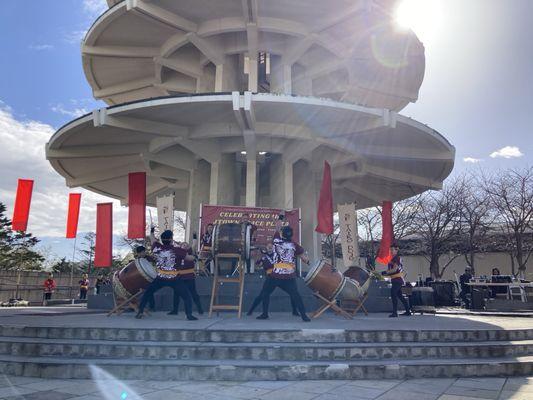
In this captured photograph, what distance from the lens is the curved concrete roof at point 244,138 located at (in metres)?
13.6

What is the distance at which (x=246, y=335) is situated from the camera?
6480mm

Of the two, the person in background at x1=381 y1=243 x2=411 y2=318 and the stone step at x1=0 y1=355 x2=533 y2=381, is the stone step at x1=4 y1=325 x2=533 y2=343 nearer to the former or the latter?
the stone step at x1=0 y1=355 x2=533 y2=381

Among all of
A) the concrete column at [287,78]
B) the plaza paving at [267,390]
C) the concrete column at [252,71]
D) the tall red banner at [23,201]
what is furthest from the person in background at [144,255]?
the tall red banner at [23,201]

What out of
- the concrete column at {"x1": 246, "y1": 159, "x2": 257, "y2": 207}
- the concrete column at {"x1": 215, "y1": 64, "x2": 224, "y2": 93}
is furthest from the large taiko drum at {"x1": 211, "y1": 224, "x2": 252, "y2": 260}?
the concrete column at {"x1": 215, "y1": 64, "x2": 224, "y2": 93}

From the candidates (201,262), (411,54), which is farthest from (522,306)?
(201,262)

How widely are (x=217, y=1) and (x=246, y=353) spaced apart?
13217 mm

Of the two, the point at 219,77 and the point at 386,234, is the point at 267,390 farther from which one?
the point at 386,234

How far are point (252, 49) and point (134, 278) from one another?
10.8 metres

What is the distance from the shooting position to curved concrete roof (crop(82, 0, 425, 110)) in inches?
605

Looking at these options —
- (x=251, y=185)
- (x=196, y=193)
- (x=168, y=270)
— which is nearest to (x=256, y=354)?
(x=168, y=270)

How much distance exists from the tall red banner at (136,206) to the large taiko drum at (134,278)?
6585 millimetres

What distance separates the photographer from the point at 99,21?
15.5m

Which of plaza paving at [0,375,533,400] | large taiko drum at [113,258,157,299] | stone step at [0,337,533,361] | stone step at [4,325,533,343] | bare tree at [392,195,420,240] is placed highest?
bare tree at [392,195,420,240]

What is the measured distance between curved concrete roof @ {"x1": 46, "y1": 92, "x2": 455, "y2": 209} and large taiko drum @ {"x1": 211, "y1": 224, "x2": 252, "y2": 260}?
15.4 feet
